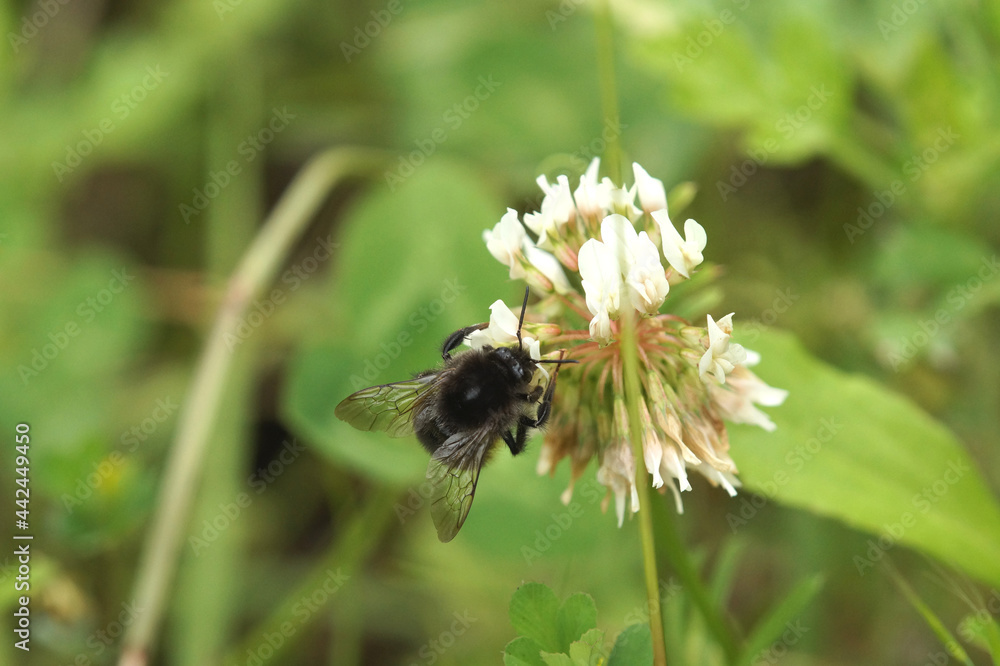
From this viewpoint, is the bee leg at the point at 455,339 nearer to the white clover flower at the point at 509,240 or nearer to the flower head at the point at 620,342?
the flower head at the point at 620,342

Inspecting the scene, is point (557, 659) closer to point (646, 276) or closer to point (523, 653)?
point (523, 653)

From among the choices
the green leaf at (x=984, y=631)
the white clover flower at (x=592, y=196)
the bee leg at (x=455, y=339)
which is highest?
the white clover flower at (x=592, y=196)

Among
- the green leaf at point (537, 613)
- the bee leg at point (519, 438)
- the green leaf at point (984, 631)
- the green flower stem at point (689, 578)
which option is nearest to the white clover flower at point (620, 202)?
the bee leg at point (519, 438)

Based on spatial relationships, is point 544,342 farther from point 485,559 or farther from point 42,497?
point 42,497

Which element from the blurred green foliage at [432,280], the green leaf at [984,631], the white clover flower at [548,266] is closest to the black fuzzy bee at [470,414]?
the white clover flower at [548,266]

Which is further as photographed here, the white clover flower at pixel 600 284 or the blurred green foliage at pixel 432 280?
the blurred green foliage at pixel 432 280

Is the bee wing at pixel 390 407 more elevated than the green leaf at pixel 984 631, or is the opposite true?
the bee wing at pixel 390 407

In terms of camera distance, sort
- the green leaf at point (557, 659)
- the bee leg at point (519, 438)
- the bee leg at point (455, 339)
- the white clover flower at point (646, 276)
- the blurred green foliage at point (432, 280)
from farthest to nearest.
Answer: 1. the blurred green foliage at point (432, 280)
2. the bee leg at point (455, 339)
3. the bee leg at point (519, 438)
4. the white clover flower at point (646, 276)
5. the green leaf at point (557, 659)

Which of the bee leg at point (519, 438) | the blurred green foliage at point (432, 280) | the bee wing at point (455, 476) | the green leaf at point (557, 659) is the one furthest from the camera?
the blurred green foliage at point (432, 280)
